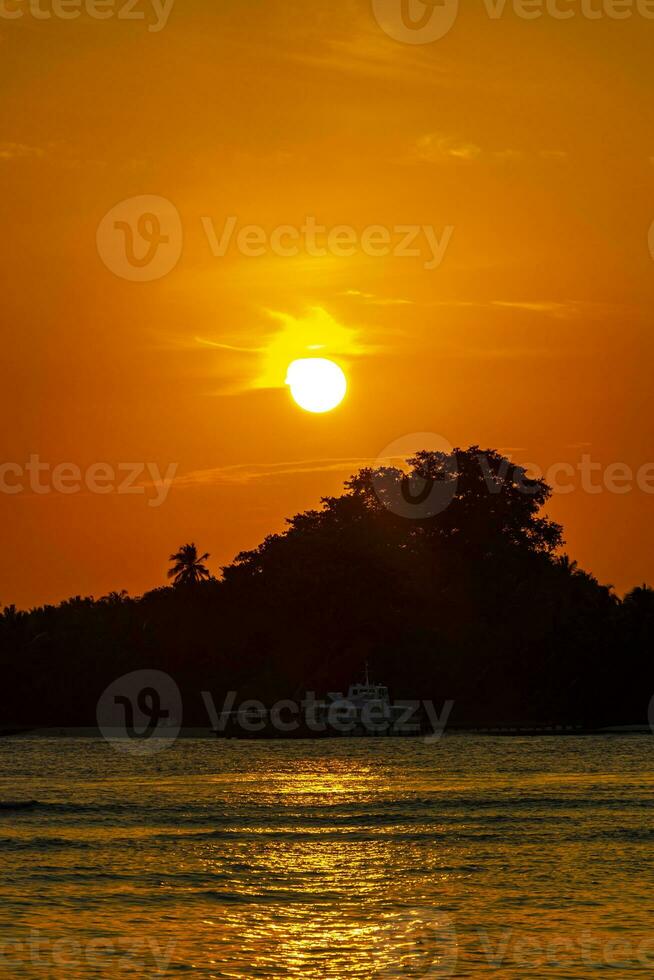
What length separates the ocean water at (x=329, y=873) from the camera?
3650cm

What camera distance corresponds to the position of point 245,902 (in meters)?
A: 45.2

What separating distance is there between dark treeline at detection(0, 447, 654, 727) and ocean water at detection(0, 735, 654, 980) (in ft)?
170

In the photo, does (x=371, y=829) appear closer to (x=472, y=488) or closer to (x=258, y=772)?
(x=258, y=772)

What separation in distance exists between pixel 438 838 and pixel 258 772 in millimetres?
41147

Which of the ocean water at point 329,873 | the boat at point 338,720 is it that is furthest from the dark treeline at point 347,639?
the ocean water at point 329,873

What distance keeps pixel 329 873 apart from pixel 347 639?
11391 cm

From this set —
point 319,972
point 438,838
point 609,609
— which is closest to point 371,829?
point 438,838

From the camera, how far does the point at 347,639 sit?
165000mm

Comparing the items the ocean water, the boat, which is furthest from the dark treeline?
the ocean water

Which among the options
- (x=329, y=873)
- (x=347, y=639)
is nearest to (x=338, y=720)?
(x=347, y=639)

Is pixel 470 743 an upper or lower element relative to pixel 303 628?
lower

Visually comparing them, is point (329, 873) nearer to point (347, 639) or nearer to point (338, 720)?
point (338, 720)

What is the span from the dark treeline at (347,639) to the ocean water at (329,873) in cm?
5181

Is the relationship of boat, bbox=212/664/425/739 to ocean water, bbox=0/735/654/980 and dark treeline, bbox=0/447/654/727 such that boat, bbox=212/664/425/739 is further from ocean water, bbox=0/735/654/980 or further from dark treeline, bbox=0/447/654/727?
ocean water, bbox=0/735/654/980
